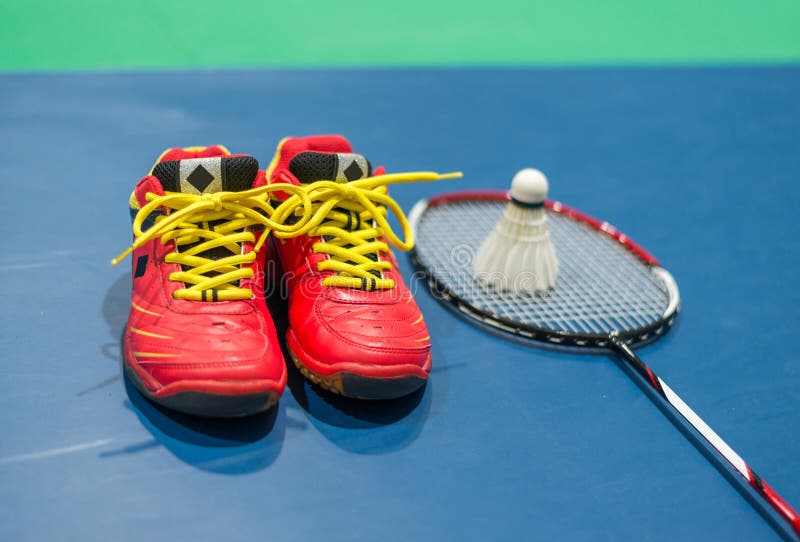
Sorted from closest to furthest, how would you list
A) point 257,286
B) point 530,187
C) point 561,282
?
point 257,286, point 530,187, point 561,282

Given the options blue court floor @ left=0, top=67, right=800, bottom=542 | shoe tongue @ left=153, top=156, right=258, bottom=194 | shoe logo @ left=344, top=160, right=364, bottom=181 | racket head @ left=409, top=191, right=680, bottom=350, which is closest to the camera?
blue court floor @ left=0, top=67, right=800, bottom=542

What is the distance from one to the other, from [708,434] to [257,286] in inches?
26.6

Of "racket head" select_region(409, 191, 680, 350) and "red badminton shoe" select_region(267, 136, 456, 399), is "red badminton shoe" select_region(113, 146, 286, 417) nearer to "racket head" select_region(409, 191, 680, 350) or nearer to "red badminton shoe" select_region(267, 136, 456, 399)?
"red badminton shoe" select_region(267, 136, 456, 399)

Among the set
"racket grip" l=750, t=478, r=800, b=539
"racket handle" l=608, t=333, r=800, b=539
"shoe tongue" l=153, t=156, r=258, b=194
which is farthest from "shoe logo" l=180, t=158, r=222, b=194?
"racket grip" l=750, t=478, r=800, b=539

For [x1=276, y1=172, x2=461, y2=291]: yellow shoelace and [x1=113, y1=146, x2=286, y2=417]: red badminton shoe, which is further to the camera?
[x1=276, y1=172, x2=461, y2=291]: yellow shoelace

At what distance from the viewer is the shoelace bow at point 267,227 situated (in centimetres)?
90

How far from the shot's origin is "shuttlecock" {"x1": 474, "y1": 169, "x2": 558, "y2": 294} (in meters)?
1.16

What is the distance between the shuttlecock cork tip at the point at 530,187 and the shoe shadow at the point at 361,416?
381mm

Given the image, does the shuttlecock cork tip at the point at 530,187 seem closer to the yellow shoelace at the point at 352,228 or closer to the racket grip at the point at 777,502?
the yellow shoelace at the point at 352,228

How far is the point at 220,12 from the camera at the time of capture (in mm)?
2461

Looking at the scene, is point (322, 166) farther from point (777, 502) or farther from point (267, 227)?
point (777, 502)

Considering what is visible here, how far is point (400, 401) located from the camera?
96cm

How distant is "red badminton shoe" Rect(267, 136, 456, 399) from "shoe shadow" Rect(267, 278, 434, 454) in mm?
39

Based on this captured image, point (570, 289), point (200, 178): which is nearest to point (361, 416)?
point (200, 178)
